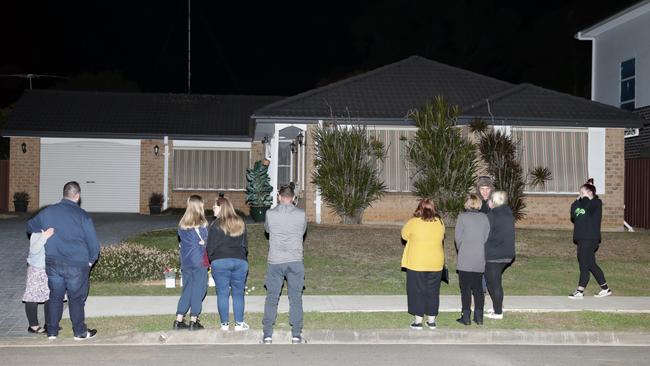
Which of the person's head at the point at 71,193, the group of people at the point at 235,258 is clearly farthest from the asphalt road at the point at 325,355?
the person's head at the point at 71,193

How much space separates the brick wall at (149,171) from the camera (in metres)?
28.1

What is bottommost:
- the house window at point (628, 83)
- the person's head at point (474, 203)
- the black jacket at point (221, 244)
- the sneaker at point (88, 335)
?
the sneaker at point (88, 335)

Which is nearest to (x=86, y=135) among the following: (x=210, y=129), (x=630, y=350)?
(x=210, y=129)

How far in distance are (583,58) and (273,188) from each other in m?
31.1

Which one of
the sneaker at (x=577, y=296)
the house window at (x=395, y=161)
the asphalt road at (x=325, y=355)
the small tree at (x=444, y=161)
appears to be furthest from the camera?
the house window at (x=395, y=161)

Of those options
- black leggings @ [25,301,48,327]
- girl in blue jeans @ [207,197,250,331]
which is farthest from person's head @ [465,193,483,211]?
black leggings @ [25,301,48,327]

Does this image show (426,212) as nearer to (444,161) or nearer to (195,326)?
(195,326)

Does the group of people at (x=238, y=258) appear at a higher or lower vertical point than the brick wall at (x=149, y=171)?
lower

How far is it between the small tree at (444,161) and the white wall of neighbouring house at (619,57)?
782 cm

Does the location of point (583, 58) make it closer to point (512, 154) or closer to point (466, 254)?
point (512, 154)

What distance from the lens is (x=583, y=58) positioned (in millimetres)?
47281

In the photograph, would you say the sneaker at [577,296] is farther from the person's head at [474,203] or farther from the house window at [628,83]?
the house window at [628,83]

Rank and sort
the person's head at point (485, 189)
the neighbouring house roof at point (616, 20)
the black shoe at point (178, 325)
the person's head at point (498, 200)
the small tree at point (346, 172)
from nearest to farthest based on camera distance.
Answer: the black shoe at point (178, 325)
the person's head at point (498, 200)
the person's head at point (485, 189)
the small tree at point (346, 172)
the neighbouring house roof at point (616, 20)

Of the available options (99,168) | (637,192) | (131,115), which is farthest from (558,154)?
(131,115)
